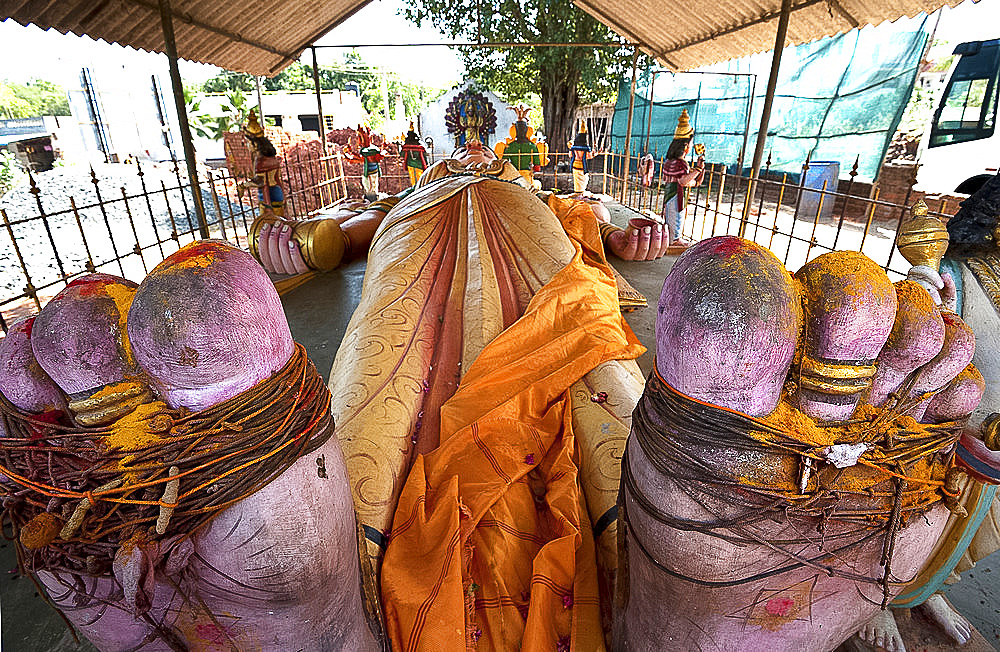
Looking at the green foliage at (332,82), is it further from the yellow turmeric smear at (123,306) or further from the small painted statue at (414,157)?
the yellow turmeric smear at (123,306)

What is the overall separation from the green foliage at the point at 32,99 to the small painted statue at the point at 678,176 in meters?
30.1

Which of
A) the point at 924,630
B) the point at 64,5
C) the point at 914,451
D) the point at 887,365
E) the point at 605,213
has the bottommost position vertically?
the point at 924,630

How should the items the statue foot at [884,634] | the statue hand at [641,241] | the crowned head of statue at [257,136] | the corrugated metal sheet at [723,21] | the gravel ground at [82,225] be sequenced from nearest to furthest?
the statue foot at [884,634] < the corrugated metal sheet at [723,21] < the statue hand at [641,241] < the crowned head of statue at [257,136] < the gravel ground at [82,225]

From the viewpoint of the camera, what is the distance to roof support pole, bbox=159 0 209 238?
124 inches

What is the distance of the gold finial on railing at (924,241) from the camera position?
966mm

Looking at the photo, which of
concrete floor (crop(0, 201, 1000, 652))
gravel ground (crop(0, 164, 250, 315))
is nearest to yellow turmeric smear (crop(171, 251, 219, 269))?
concrete floor (crop(0, 201, 1000, 652))

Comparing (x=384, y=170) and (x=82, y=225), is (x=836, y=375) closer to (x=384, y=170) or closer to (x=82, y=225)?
(x=82, y=225)

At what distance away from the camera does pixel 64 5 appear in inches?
110

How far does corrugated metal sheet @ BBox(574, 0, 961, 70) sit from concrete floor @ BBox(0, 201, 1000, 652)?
1770 millimetres

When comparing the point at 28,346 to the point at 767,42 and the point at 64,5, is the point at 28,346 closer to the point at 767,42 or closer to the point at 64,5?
the point at 64,5

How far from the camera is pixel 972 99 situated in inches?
238

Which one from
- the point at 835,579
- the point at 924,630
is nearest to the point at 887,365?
the point at 835,579

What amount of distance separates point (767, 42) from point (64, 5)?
16.9ft

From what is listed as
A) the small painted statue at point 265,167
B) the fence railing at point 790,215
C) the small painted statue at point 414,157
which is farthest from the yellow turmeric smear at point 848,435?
the small painted statue at point 414,157
